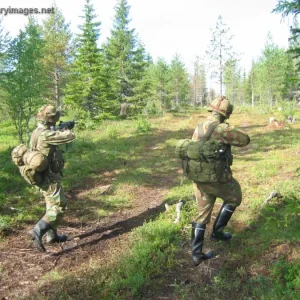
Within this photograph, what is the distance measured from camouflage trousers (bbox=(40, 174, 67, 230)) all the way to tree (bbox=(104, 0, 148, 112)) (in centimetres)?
2538

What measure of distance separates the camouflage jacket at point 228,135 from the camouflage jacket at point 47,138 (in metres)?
2.43

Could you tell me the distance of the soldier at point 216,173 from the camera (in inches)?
185

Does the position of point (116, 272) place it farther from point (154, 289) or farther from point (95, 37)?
point (95, 37)

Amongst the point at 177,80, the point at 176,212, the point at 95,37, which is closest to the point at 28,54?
the point at 95,37

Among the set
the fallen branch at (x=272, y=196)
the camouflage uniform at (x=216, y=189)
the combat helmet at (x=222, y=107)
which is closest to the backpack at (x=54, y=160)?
the camouflage uniform at (x=216, y=189)

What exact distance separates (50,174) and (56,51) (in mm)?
28041

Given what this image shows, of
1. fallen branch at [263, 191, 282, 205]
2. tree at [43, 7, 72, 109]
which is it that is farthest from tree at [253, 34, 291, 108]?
fallen branch at [263, 191, 282, 205]

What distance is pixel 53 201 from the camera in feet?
18.4

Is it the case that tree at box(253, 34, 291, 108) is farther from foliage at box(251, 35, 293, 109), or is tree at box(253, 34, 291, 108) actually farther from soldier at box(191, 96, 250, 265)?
soldier at box(191, 96, 250, 265)

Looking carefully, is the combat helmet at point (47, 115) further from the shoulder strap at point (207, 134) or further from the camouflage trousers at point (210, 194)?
the camouflage trousers at point (210, 194)

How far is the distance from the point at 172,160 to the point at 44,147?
7896mm

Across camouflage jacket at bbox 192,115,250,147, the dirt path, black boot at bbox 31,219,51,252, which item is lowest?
the dirt path

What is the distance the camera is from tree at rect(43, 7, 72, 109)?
99.1 ft

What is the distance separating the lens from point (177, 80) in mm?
53062
